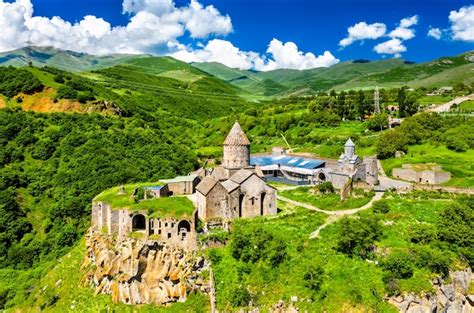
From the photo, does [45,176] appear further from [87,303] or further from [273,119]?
[273,119]

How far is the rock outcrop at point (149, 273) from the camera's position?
34906mm

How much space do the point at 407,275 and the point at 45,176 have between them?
4857 centimetres

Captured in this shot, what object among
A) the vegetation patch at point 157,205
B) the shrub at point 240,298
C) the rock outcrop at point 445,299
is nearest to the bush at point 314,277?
the shrub at point 240,298

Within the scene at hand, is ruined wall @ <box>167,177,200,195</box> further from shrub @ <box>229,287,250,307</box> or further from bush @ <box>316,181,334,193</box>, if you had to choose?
shrub @ <box>229,287,250,307</box>

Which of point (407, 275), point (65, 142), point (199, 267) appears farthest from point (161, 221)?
point (65, 142)

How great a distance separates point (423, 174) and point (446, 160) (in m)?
6.84

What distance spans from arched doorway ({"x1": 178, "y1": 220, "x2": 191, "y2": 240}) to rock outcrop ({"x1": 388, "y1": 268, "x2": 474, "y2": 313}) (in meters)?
17.0

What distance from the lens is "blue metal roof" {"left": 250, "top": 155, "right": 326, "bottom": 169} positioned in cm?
5966

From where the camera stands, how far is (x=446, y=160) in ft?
182

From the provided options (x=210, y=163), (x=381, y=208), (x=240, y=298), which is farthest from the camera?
(x=210, y=163)

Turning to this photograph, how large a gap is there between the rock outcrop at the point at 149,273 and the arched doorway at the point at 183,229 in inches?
49.9

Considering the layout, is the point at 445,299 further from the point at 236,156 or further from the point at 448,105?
the point at 448,105

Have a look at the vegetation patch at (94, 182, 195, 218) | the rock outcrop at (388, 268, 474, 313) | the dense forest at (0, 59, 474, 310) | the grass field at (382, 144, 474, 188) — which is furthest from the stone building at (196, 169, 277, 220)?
the grass field at (382, 144, 474, 188)

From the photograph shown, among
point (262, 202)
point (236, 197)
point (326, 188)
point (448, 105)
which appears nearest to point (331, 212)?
point (326, 188)
